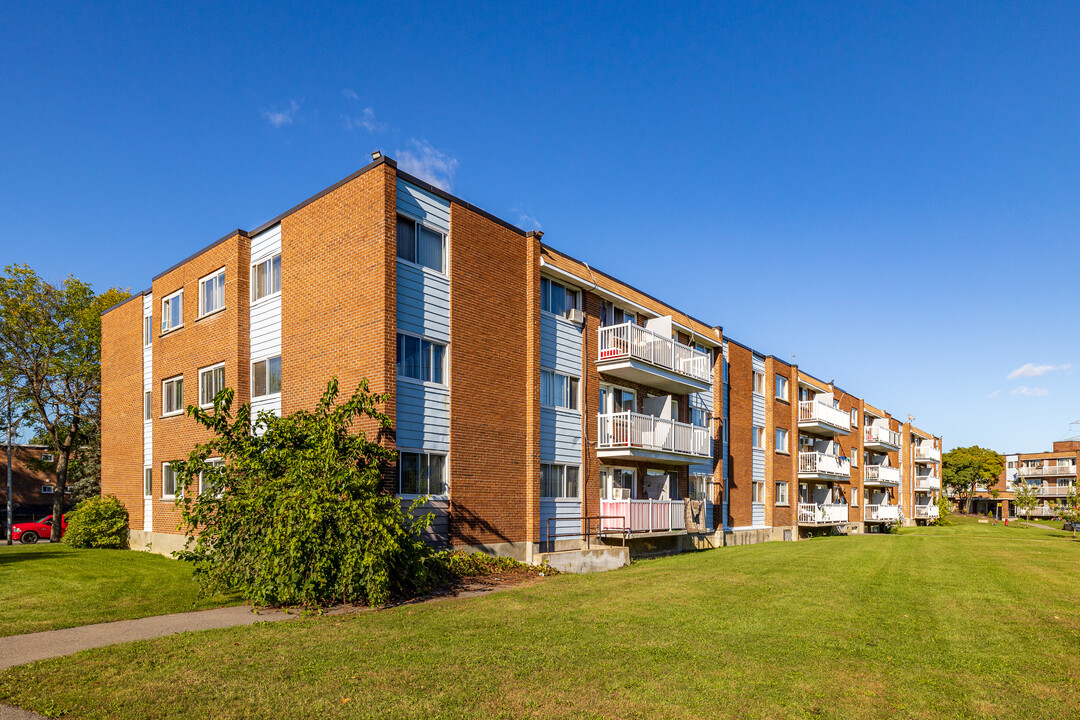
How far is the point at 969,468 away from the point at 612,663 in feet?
321

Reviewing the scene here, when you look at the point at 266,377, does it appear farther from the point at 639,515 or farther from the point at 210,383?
the point at 639,515

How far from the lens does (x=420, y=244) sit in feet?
59.3

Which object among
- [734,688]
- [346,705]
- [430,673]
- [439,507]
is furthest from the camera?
[439,507]

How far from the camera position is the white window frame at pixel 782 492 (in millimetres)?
37969

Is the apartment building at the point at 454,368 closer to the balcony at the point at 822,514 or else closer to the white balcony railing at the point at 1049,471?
the balcony at the point at 822,514

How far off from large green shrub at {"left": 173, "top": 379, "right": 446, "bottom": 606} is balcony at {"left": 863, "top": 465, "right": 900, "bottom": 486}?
4516cm

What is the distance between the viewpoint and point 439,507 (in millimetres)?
17547

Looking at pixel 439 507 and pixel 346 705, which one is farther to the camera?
pixel 439 507

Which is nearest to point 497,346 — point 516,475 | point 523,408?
point 523,408

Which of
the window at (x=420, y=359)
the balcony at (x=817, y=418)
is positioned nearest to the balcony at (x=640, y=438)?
the window at (x=420, y=359)

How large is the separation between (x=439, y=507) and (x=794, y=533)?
2691 centimetres

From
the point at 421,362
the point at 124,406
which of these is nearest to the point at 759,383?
the point at 421,362

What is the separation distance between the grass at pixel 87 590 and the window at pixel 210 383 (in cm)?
487

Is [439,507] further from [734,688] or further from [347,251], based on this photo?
[734,688]
